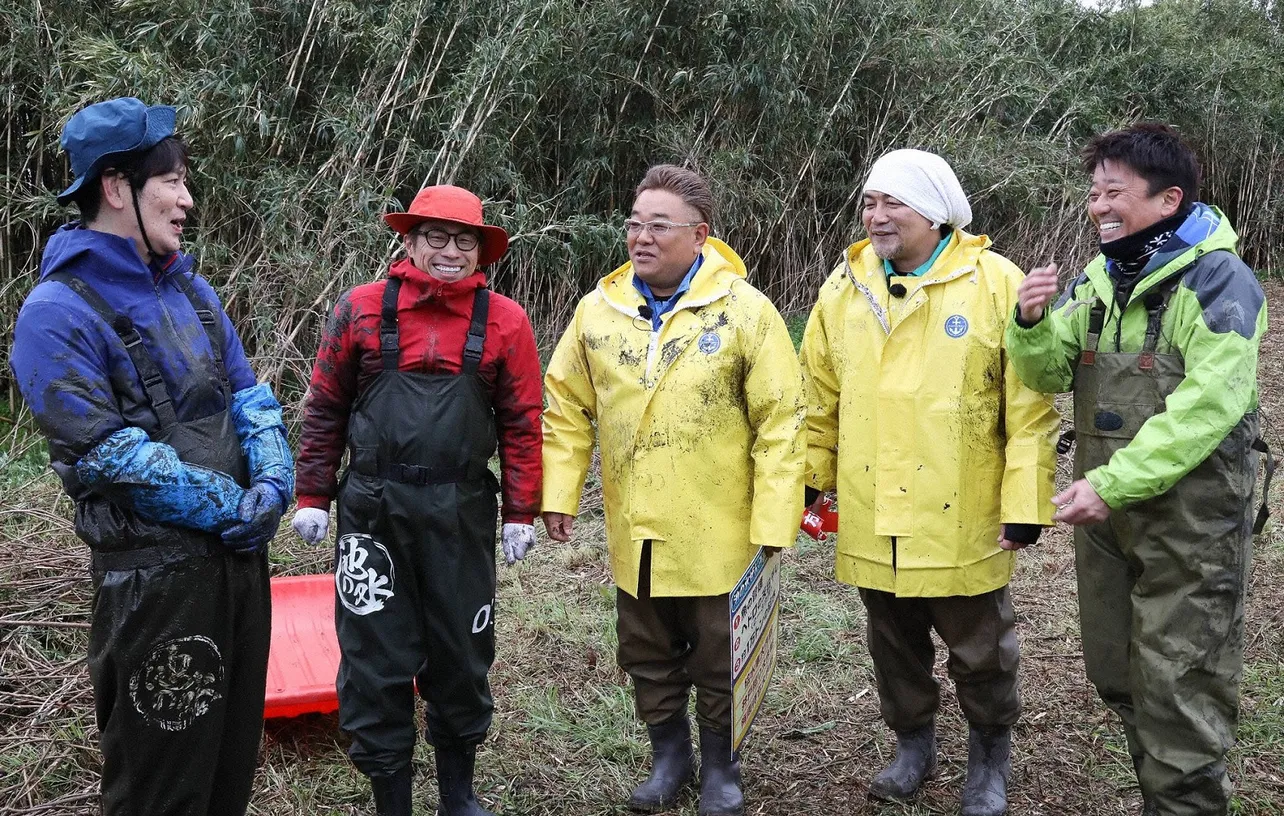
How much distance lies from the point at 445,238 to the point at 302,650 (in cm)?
155

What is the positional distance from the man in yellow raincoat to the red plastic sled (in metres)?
0.95

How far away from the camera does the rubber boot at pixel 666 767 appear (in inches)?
115

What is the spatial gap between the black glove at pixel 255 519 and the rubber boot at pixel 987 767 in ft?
6.27

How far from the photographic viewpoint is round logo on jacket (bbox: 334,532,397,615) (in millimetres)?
2584

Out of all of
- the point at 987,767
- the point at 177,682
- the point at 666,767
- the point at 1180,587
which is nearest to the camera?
the point at 177,682

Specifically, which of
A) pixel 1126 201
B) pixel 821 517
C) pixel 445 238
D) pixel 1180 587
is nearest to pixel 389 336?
pixel 445 238

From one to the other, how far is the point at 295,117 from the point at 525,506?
14.3 ft

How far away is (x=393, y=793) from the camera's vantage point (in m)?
2.68

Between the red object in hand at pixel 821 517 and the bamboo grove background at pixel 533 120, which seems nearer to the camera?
the red object in hand at pixel 821 517

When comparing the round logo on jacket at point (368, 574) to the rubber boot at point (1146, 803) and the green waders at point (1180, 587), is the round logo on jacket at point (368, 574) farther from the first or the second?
the rubber boot at point (1146, 803)

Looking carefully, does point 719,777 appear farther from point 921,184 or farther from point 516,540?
point 921,184

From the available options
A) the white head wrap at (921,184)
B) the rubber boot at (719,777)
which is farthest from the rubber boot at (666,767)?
the white head wrap at (921,184)

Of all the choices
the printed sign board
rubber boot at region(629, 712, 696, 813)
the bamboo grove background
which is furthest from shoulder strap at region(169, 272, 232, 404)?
the bamboo grove background

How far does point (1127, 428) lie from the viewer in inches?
96.2
